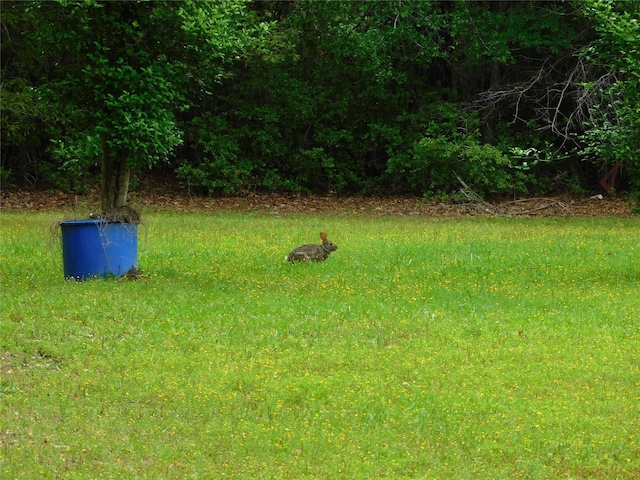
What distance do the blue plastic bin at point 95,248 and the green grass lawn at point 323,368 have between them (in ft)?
1.30

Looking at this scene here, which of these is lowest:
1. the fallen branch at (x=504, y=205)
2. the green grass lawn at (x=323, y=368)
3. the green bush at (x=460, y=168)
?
the green grass lawn at (x=323, y=368)

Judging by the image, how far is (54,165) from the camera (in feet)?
98.4

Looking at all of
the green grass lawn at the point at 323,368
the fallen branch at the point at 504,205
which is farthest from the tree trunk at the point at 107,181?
the fallen branch at the point at 504,205

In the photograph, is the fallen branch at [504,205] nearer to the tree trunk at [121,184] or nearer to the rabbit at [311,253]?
the rabbit at [311,253]

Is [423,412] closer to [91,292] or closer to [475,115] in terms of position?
[91,292]

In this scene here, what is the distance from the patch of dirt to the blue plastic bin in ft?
39.3

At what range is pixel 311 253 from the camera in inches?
617

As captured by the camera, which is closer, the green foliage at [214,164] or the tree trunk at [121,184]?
the tree trunk at [121,184]

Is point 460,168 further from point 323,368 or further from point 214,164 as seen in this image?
point 323,368

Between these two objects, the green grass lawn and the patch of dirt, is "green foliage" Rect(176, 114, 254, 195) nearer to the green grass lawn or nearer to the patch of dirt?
the patch of dirt

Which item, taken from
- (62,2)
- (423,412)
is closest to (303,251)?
(62,2)

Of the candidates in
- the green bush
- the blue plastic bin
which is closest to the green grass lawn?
the blue plastic bin

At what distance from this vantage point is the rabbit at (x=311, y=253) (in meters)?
15.6

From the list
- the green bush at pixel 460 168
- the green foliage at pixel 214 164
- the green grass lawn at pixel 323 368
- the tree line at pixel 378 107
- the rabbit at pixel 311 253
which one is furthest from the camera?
the green foliage at pixel 214 164
